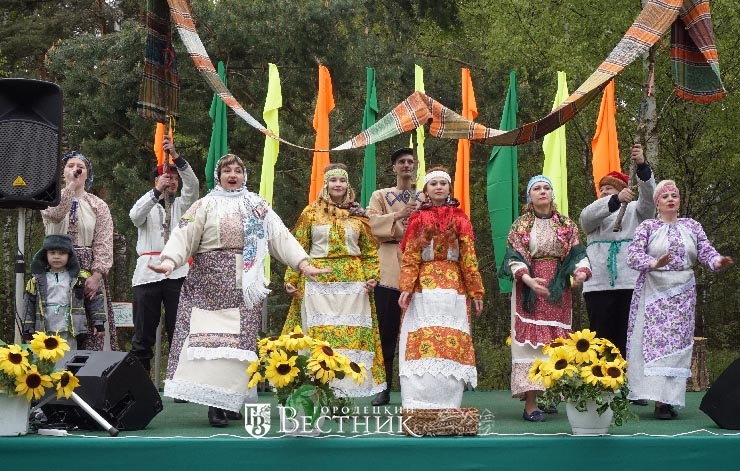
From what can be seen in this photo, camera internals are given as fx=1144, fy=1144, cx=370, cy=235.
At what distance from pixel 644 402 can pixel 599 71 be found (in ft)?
7.31

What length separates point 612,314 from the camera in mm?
7738

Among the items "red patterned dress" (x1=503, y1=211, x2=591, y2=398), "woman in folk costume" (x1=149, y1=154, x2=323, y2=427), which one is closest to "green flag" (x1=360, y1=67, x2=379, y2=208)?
"red patterned dress" (x1=503, y1=211, x2=591, y2=398)

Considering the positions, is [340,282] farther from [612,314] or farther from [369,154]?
[369,154]

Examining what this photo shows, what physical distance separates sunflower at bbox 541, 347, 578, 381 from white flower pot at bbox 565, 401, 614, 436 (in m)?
0.16

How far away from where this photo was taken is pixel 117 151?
14891 millimetres

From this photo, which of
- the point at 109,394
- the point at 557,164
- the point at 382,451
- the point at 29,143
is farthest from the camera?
the point at 557,164

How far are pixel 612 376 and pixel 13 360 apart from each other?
A: 2915mm

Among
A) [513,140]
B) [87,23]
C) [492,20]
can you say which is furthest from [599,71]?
[87,23]

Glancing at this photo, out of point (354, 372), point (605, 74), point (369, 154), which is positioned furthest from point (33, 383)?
point (369, 154)

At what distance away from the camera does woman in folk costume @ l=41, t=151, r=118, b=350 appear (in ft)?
23.6

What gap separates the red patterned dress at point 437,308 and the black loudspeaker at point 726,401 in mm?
1324

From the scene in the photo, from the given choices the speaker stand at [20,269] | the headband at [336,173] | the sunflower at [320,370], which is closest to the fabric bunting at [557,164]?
the headband at [336,173]

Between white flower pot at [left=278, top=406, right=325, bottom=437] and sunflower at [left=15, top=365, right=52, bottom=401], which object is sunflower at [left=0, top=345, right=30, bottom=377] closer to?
sunflower at [left=15, top=365, right=52, bottom=401]

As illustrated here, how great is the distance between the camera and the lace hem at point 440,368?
258 inches
